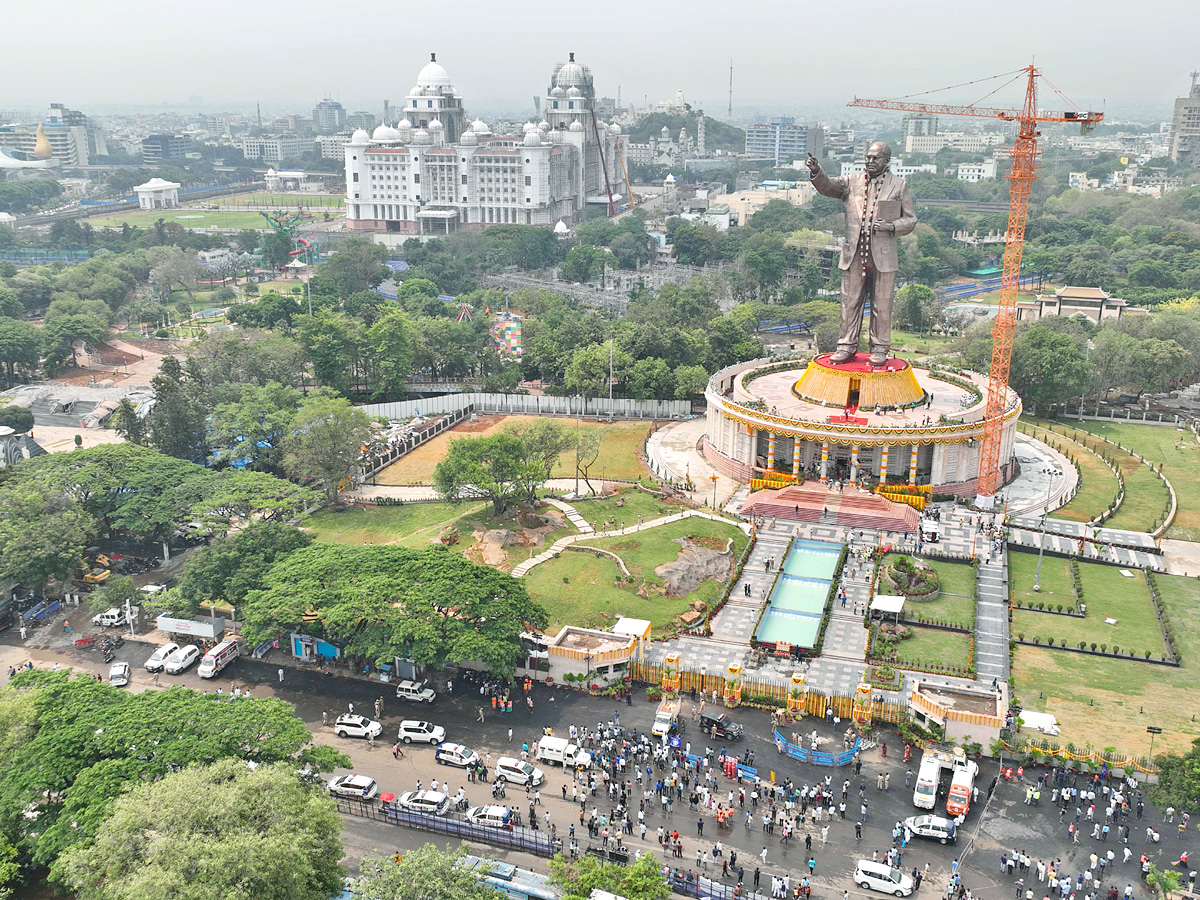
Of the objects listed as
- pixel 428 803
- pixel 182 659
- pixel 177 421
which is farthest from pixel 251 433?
pixel 428 803

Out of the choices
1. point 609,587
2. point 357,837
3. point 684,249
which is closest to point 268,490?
point 609,587

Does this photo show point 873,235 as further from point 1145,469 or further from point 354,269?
point 354,269

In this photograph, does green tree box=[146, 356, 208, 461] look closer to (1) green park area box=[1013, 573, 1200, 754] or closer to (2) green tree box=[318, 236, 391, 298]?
(2) green tree box=[318, 236, 391, 298]

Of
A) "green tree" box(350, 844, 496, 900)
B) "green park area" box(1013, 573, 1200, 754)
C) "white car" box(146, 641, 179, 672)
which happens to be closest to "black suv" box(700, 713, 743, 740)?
"green park area" box(1013, 573, 1200, 754)

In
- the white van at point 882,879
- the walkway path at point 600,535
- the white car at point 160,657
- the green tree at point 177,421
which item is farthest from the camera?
the green tree at point 177,421

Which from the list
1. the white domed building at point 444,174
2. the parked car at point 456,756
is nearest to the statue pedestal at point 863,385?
the parked car at point 456,756

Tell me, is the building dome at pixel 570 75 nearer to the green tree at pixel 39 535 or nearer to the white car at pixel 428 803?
the green tree at pixel 39 535
